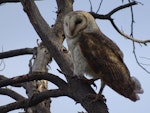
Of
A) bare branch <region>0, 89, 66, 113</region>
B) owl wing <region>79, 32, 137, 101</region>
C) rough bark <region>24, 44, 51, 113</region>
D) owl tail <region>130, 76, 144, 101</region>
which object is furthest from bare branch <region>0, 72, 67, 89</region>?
rough bark <region>24, 44, 51, 113</region>

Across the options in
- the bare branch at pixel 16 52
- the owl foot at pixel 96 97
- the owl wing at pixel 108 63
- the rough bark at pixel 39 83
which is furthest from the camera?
the bare branch at pixel 16 52

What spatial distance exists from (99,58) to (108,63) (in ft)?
0.32

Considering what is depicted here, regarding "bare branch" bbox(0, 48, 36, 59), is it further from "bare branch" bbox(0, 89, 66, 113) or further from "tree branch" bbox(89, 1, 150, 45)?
"bare branch" bbox(0, 89, 66, 113)

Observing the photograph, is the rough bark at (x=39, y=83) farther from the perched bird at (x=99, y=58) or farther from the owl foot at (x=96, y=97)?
the owl foot at (x=96, y=97)

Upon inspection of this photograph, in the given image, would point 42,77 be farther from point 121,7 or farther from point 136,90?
point 121,7

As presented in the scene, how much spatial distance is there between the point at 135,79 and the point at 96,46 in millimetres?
478

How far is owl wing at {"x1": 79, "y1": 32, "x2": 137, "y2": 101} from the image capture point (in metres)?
4.05

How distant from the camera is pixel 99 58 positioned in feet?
13.7

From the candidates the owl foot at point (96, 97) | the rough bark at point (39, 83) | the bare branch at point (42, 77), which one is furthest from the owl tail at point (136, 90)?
the rough bark at point (39, 83)

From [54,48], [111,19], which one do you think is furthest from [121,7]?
[54,48]

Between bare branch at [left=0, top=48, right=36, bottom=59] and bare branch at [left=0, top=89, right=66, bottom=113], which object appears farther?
bare branch at [left=0, top=48, right=36, bottom=59]

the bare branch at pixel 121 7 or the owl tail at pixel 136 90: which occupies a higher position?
the bare branch at pixel 121 7

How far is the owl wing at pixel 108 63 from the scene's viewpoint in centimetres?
405

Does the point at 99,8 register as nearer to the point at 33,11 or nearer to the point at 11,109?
the point at 33,11
